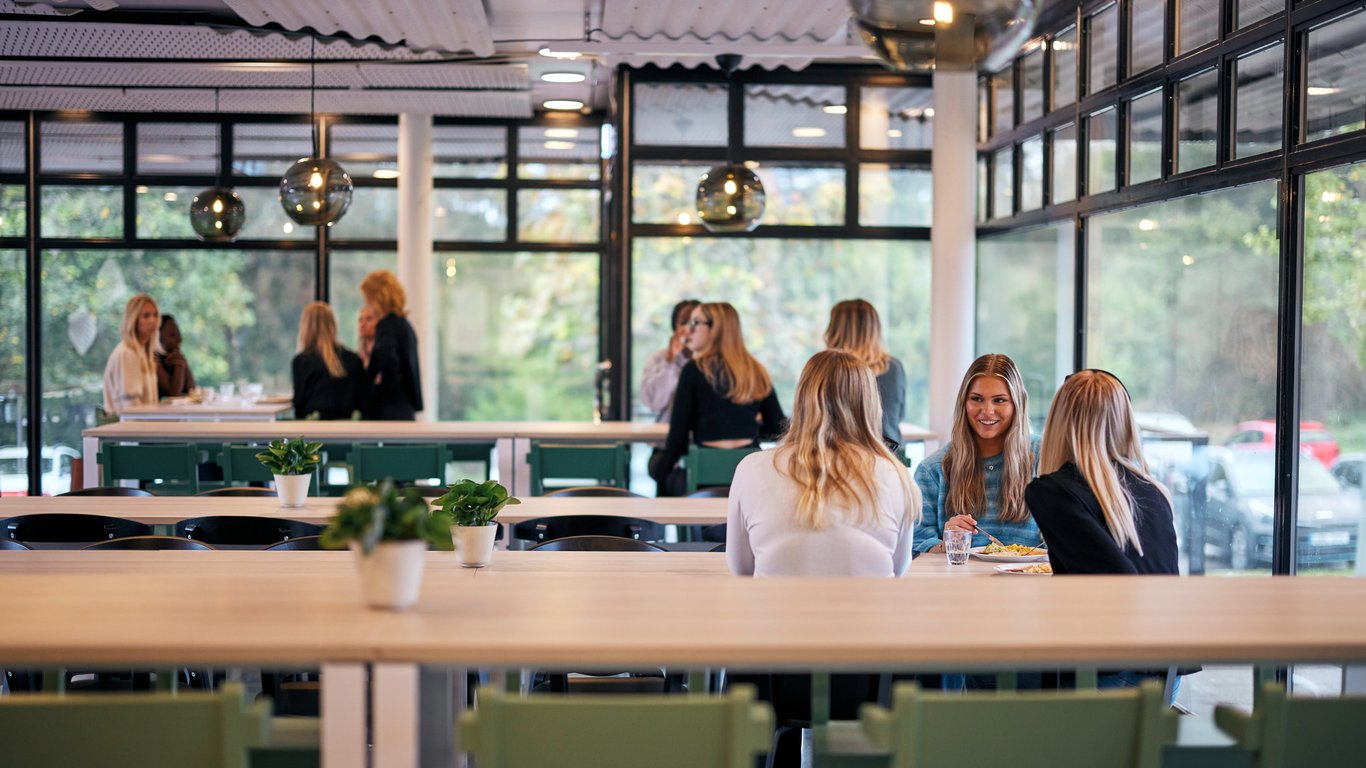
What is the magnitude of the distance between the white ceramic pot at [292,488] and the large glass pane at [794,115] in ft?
17.3

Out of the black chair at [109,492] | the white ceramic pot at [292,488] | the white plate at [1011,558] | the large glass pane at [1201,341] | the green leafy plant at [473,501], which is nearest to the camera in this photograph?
the green leafy plant at [473,501]

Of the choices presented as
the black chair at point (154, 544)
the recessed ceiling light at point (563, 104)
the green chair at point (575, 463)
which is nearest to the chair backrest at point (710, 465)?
→ the green chair at point (575, 463)

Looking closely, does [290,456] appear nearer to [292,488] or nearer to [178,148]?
[292,488]

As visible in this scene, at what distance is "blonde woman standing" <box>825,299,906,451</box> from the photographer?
630cm

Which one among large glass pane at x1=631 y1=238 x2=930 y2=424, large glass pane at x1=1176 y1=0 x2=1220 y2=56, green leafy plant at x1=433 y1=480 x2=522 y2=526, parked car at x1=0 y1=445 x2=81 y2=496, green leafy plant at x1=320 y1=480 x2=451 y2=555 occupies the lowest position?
parked car at x1=0 y1=445 x2=81 y2=496

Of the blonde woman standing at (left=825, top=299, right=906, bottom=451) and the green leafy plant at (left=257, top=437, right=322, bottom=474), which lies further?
the blonde woman standing at (left=825, top=299, right=906, bottom=451)

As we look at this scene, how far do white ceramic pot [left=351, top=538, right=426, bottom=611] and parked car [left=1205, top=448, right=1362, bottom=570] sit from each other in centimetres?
360

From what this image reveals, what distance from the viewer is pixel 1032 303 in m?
8.02

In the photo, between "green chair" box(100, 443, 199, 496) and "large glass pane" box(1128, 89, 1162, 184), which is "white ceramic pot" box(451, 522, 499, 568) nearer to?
"green chair" box(100, 443, 199, 496)

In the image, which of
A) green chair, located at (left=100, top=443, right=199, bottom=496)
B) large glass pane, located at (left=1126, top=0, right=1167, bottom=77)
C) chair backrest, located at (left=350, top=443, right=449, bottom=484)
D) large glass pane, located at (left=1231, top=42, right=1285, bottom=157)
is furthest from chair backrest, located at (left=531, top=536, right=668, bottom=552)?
large glass pane, located at (left=1126, top=0, right=1167, bottom=77)

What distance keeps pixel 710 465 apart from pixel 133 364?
4694mm

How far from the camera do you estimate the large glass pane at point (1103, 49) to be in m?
6.66

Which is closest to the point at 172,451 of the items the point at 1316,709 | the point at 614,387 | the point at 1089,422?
the point at 614,387

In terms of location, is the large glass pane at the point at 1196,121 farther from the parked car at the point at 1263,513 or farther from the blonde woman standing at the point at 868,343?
the blonde woman standing at the point at 868,343
